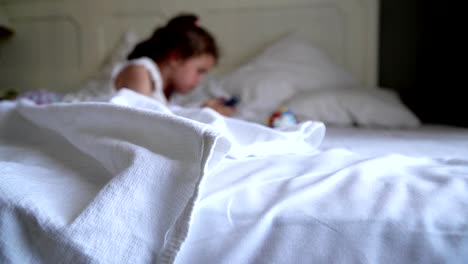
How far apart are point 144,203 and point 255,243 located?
0.36 feet

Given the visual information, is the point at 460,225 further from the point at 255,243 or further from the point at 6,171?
→ the point at 6,171

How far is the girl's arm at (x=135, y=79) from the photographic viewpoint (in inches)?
44.1

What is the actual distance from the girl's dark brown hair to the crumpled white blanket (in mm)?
882

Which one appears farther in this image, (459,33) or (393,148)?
(459,33)

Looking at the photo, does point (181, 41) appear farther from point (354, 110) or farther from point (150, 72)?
point (354, 110)

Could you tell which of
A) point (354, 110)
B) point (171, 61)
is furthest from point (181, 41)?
point (354, 110)

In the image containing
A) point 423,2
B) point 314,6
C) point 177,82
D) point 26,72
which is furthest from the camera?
point 26,72

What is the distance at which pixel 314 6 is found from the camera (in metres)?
1.45

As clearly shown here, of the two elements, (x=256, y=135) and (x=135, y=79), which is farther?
(x=135, y=79)

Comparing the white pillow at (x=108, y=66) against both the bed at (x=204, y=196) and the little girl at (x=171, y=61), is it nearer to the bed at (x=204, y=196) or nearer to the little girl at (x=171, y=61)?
the little girl at (x=171, y=61)

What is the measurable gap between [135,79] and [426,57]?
1.10m

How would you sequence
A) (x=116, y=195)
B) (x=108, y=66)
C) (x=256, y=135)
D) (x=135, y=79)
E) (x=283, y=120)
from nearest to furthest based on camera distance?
(x=116, y=195), (x=256, y=135), (x=283, y=120), (x=135, y=79), (x=108, y=66)

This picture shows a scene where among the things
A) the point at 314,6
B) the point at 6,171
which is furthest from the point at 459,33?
the point at 6,171

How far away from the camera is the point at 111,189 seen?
0.29 m
